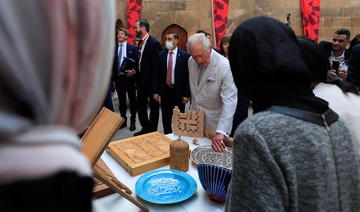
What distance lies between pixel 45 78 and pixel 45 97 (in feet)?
0.07

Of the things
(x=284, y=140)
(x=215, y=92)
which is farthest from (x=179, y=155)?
(x=215, y=92)

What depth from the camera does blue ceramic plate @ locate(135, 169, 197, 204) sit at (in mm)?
1275

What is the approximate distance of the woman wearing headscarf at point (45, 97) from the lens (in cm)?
29

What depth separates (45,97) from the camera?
0.32 m

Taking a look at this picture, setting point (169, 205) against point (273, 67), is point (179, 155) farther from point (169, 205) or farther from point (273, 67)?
point (273, 67)

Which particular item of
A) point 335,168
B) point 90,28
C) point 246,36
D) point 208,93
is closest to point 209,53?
point 208,93

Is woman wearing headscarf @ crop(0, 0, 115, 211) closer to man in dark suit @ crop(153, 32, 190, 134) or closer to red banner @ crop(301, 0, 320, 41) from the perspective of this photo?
man in dark suit @ crop(153, 32, 190, 134)

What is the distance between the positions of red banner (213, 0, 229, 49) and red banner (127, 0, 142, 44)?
79.3 inches

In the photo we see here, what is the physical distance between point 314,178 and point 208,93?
5.54 ft

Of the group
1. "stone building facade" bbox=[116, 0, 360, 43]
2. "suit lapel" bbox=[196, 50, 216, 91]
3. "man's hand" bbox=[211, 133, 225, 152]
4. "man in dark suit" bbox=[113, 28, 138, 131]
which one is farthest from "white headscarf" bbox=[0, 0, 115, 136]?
"stone building facade" bbox=[116, 0, 360, 43]

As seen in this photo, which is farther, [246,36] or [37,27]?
[246,36]

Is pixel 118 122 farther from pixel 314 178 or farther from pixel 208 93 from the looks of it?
pixel 208 93

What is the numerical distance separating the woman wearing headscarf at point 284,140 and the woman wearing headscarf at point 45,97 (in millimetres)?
523

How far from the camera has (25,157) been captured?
298 mm
